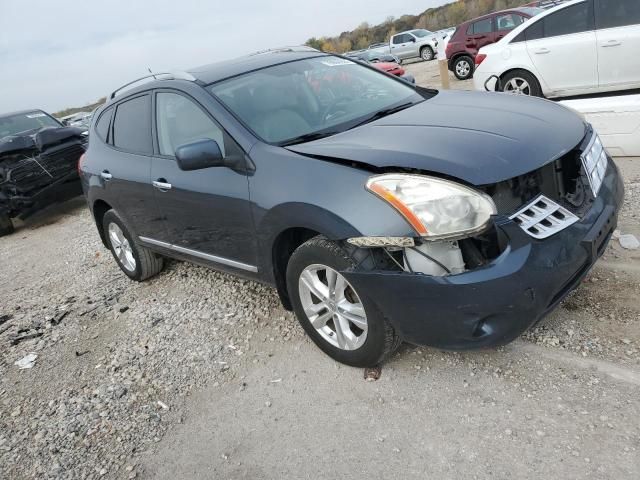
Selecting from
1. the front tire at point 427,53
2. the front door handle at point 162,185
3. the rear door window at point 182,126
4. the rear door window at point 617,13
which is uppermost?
the rear door window at point 182,126

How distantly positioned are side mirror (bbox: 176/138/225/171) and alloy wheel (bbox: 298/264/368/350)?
820 mm

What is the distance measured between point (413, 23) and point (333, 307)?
67274mm

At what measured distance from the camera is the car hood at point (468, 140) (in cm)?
240

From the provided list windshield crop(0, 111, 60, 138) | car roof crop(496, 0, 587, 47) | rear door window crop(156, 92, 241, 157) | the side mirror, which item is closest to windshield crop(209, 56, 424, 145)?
rear door window crop(156, 92, 241, 157)

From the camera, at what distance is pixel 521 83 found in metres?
7.82

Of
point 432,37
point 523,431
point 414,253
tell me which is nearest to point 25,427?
point 414,253

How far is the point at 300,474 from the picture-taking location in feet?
7.74

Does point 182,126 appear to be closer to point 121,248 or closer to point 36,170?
point 121,248

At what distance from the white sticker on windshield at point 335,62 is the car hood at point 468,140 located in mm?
969

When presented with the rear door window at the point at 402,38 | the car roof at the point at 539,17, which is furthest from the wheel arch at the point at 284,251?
the rear door window at the point at 402,38

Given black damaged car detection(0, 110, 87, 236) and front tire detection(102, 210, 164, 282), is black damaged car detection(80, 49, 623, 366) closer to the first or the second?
→ front tire detection(102, 210, 164, 282)

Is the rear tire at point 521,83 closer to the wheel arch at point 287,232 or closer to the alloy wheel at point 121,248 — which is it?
the alloy wheel at point 121,248

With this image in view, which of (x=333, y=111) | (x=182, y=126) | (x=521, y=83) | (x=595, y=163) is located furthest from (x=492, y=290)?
(x=521, y=83)

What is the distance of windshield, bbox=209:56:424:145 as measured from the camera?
317cm
